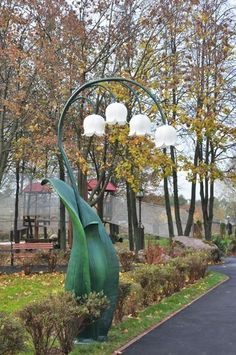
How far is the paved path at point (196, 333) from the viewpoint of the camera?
6.61 meters

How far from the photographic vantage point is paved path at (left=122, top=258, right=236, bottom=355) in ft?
Result: 21.7

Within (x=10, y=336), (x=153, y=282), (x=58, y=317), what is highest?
(x=153, y=282)

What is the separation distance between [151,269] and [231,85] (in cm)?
1351

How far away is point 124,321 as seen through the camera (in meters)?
8.26

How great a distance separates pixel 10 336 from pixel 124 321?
11.7ft

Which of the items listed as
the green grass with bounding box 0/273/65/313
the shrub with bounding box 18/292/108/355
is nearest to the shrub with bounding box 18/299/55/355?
the shrub with bounding box 18/292/108/355

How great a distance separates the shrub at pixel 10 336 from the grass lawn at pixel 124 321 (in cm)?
134

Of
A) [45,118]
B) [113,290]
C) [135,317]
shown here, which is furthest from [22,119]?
[113,290]

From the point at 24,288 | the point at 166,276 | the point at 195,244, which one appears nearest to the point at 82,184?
the point at 195,244

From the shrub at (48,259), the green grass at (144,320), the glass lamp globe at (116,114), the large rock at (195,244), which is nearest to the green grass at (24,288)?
the shrub at (48,259)

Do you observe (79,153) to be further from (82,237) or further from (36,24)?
(82,237)

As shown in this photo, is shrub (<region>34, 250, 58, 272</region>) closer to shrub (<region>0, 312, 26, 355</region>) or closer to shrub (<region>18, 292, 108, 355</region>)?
shrub (<region>18, 292, 108, 355</region>)

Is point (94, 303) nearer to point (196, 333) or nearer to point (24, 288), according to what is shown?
point (196, 333)

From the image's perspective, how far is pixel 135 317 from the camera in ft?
28.2
